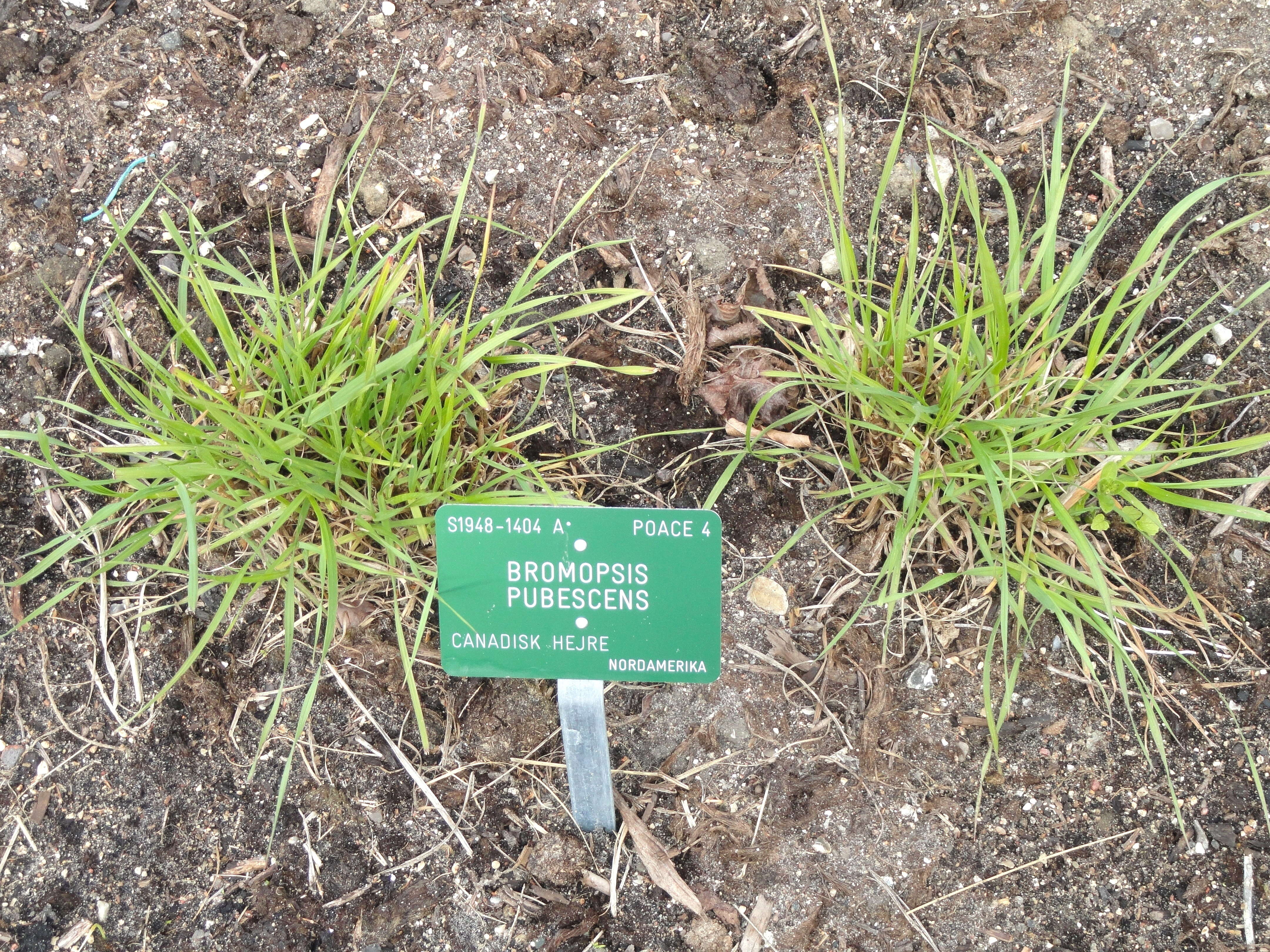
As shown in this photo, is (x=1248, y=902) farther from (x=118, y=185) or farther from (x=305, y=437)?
(x=118, y=185)

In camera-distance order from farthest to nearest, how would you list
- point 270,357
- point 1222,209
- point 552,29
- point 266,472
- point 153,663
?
1. point 552,29
2. point 1222,209
3. point 153,663
4. point 270,357
5. point 266,472

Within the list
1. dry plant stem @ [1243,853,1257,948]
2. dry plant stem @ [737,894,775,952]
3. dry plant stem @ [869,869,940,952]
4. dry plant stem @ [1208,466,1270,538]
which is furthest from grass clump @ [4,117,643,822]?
dry plant stem @ [1243,853,1257,948]

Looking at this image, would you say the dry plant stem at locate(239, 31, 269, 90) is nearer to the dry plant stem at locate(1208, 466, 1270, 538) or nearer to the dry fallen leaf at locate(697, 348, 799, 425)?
the dry fallen leaf at locate(697, 348, 799, 425)

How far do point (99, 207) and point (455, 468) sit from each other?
0.93m

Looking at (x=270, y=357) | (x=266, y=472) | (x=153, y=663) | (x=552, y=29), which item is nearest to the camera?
(x=266, y=472)

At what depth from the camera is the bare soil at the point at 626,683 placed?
1386 millimetres

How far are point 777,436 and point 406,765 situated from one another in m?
0.84

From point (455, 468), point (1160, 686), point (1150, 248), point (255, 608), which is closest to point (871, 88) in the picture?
point (1150, 248)

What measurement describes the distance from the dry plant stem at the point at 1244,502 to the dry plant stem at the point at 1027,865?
0.52 m

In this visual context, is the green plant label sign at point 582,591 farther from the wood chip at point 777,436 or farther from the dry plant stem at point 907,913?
the dry plant stem at point 907,913

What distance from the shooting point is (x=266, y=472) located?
1.26 m

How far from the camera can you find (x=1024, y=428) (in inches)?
54.6

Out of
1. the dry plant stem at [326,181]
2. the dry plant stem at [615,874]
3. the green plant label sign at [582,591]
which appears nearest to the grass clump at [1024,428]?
the green plant label sign at [582,591]

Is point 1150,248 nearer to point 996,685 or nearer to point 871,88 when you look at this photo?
point 871,88
